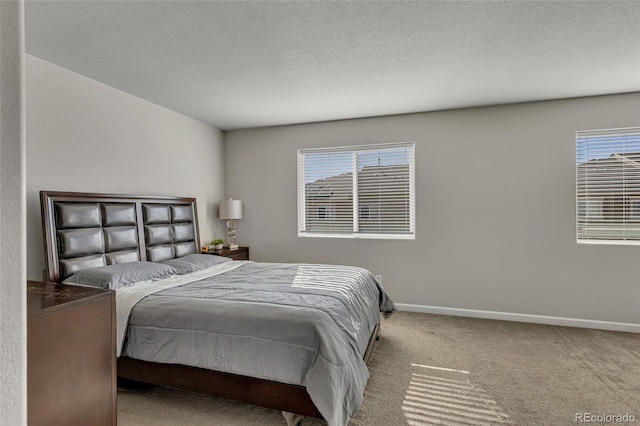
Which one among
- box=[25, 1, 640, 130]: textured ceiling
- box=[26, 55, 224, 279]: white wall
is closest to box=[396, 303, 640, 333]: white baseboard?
box=[25, 1, 640, 130]: textured ceiling

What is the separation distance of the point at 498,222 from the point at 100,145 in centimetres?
437

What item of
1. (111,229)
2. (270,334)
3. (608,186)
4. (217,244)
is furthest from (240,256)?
(608,186)

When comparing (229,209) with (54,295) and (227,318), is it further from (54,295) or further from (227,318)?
(54,295)

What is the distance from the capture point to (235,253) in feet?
14.9

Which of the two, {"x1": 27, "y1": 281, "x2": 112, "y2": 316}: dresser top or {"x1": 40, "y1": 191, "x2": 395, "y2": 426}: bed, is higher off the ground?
{"x1": 27, "y1": 281, "x2": 112, "y2": 316}: dresser top

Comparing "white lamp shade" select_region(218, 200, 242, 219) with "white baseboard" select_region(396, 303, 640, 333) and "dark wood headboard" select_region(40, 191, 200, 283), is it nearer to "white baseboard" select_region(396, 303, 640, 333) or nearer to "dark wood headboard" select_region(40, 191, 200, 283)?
"dark wood headboard" select_region(40, 191, 200, 283)

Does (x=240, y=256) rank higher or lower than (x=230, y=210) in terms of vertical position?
lower

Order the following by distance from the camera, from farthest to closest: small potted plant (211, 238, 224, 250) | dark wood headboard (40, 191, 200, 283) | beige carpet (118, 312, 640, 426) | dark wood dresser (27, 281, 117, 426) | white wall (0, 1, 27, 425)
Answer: small potted plant (211, 238, 224, 250) → dark wood headboard (40, 191, 200, 283) → beige carpet (118, 312, 640, 426) → dark wood dresser (27, 281, 117, 426) → white wall (0, 1, 27, 425)

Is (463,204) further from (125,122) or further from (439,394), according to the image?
(125,122)

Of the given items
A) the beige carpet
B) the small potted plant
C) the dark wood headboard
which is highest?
the dark wood headboard

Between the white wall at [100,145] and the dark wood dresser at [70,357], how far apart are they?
168 cm

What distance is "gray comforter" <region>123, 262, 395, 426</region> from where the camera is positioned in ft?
5.85

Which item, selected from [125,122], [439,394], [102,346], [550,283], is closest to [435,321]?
[550,283]

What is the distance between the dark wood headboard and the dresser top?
1105 mm
